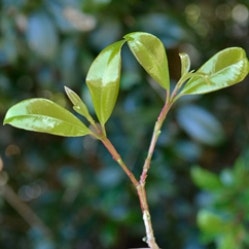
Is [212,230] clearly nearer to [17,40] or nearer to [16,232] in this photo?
[17,40]

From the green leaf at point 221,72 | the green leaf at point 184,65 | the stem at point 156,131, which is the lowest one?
the stem at point 156,131

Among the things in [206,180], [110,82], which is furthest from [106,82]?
[206,180]

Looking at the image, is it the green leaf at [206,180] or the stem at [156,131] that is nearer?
the stem at [156,131]

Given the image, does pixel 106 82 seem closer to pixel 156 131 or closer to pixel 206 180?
pixel 156 131

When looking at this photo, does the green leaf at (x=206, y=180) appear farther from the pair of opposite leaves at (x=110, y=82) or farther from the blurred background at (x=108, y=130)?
the pair of opposite leaves at (x=110, y=82)

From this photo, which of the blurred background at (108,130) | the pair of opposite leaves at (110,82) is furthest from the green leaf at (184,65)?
the blurred background at (108,130)

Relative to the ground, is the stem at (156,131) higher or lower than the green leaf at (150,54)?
lower

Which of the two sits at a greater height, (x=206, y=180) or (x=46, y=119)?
(x=46, y=119)
